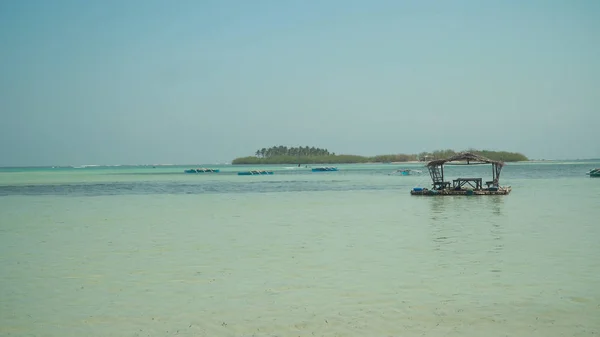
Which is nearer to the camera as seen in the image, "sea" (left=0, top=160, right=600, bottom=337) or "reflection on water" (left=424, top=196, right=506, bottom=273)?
"sea" (left=0, top=160, right=600, bottom=337)

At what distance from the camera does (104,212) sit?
91.1 feet

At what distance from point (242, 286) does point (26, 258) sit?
6.81m

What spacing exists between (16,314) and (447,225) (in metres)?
14.6

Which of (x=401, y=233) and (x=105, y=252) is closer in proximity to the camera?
(x=105, y=252)

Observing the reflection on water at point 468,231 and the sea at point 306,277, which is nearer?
the sea at point 306,277

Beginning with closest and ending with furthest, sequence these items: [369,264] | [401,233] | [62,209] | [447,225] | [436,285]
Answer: [436,285] < [369,264] < [401,233] < [447,225] < [62,209]

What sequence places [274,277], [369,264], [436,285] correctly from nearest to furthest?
[436,285], [274,277], [369,264]

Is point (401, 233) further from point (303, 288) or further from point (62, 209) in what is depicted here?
point (62, 209)

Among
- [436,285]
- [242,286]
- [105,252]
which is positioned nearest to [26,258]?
[105,252]

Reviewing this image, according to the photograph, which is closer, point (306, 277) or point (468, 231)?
point (306, 277)

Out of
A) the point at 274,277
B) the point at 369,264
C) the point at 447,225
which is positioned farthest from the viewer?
the point at 447,225

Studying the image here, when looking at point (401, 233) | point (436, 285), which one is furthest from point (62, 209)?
point (436, 285)

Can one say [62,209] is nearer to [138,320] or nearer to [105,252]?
[105,252]

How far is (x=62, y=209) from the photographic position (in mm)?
29828
